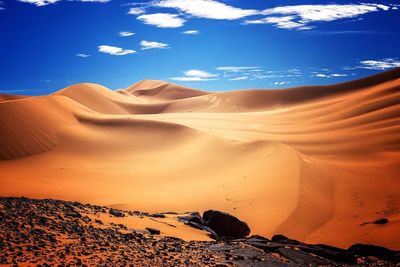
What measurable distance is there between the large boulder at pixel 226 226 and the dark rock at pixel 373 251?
3039 mm

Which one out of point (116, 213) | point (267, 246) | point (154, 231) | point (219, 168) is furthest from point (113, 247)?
point (219, 168)

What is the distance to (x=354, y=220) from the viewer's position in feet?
41.9

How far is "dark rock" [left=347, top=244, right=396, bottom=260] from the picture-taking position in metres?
8.62

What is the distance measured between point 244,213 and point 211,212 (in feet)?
8.84

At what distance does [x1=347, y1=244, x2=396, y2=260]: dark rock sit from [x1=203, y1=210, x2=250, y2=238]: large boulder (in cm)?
304

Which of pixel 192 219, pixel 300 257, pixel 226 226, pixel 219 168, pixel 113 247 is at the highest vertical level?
pixel 113 247

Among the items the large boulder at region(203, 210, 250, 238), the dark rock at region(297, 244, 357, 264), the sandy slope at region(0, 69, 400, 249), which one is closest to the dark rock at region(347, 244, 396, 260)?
the dark rock at region(297, 244, 357, 264)

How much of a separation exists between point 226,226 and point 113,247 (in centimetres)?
439

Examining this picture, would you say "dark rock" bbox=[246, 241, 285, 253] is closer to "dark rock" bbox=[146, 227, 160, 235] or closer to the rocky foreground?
the rocky foreground

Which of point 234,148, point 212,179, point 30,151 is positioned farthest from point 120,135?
point 212,179

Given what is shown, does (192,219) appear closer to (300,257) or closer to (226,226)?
(226,226)

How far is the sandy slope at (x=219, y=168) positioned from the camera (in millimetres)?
13312

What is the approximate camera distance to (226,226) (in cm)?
1065

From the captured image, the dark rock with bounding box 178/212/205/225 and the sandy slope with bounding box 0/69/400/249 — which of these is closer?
the dark rock with bounding box 178/212/205/225
